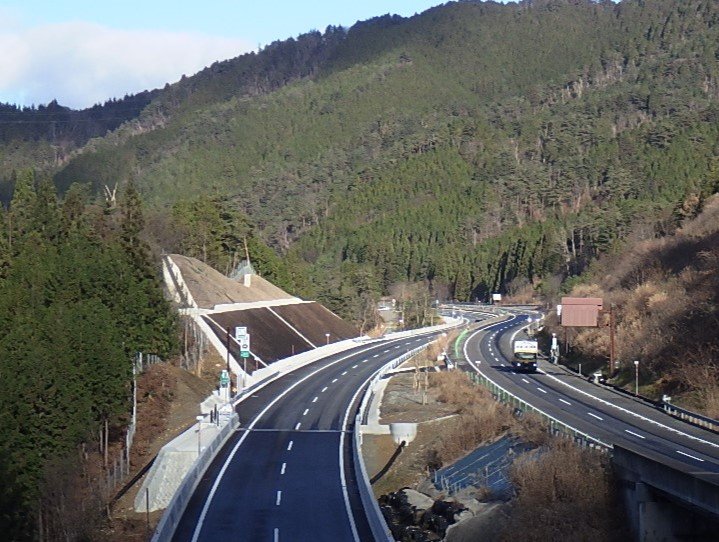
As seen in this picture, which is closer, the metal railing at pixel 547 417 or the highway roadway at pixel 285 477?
the highway roadway at pixel 285 477

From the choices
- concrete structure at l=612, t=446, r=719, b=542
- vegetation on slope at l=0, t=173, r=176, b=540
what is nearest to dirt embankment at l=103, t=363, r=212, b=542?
vegetation on slope at l=0, t=173, r=176, b=540

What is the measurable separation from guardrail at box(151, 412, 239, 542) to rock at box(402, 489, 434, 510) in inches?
270

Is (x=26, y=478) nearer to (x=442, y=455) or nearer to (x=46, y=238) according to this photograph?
(x=442, y=455)

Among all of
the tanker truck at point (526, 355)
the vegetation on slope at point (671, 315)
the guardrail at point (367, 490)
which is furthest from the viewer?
the tanker truck at point (526, 355)

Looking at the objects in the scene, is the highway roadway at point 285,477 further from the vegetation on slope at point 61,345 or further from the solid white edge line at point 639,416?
the solid white edge line at point 639,416

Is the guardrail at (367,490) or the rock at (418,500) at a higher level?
the guardrail at (367,490)

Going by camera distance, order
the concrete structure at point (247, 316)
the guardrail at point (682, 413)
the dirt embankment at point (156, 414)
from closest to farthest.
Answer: the dirt embankment at point (156, 414) → the guardrail at point (682, 413) → the concrete structure at point (247, 316)

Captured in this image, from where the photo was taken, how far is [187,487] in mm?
30594

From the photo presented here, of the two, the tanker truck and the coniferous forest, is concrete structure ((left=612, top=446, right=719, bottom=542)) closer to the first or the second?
the coniferous forest

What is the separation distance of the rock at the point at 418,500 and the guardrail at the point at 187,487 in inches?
270

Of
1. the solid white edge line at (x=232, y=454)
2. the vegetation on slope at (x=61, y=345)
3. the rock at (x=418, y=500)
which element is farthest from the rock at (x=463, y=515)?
the vegetation on slope at (x=61, y=345)

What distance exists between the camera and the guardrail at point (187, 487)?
25734 millimetres

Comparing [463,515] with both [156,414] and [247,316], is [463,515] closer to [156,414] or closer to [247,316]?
[156,414]

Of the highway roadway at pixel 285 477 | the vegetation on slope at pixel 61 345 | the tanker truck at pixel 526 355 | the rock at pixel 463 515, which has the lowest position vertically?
the tanker truck at pixel 526 355
